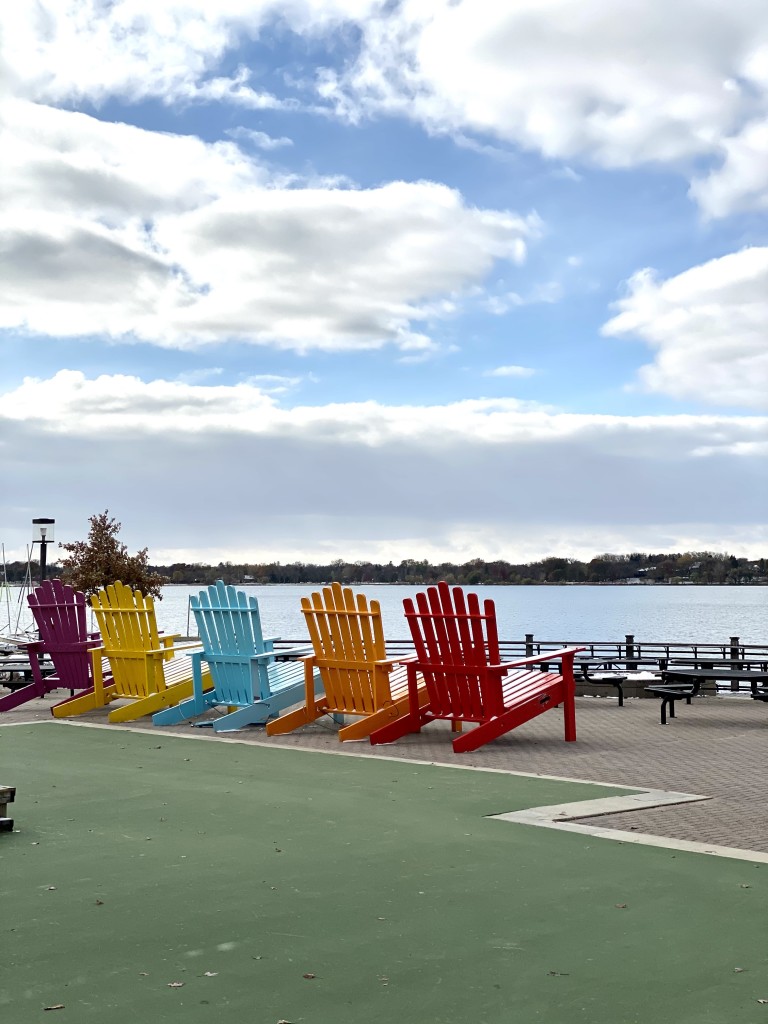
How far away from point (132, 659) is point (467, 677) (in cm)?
469

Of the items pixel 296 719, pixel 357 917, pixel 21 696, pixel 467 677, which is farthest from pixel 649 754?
pixel 21 696

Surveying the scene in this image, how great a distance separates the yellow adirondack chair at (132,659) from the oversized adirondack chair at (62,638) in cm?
68

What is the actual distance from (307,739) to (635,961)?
7.54 metres

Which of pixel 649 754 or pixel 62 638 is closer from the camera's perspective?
pixel 649 754

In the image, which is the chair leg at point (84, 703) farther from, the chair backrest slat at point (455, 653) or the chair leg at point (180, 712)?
the chair backrest slat at point (455, 653)

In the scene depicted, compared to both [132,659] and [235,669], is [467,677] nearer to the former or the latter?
[235,669]

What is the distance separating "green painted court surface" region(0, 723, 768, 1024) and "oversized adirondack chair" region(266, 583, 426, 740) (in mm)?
3936

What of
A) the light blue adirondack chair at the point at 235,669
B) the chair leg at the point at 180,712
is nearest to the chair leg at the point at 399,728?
the light blue adirondack chair at the point at 235,669

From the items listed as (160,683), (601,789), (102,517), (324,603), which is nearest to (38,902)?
(601,789)

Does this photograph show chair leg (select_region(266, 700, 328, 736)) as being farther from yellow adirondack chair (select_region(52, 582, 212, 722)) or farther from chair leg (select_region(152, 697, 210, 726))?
yellow adirondack chair (select_region(52, 582, 212, 722))

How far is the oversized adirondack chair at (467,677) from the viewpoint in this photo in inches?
421

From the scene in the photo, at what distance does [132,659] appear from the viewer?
1378cm

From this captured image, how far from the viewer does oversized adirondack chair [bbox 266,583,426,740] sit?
11.6m

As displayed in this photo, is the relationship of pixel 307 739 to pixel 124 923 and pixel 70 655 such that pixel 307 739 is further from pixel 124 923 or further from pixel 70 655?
pixel 124 923
